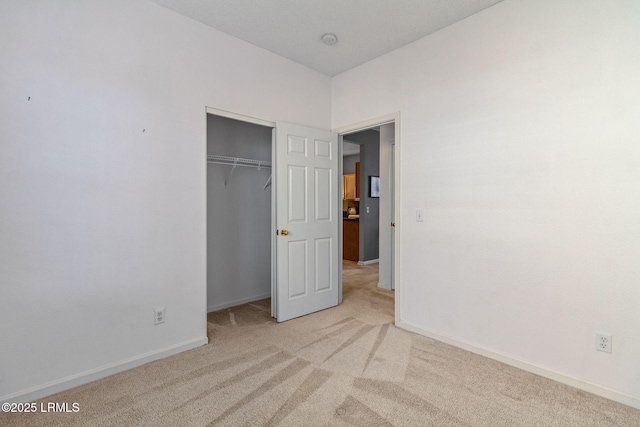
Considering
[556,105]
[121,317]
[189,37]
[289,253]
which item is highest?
[189,37]

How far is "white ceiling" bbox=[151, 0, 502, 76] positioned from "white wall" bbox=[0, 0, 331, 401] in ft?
0.75

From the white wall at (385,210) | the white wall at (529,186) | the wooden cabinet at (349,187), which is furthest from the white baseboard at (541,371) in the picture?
the wooden cabinet at (349,187)

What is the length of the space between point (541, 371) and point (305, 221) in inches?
92.2

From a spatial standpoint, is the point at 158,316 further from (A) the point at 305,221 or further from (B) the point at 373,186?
(B) the point at 373,186

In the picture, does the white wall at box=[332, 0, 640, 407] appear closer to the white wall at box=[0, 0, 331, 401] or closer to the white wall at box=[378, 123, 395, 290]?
the white wall at box=[378, 123, 395, 290]

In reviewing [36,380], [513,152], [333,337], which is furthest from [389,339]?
[36,380]

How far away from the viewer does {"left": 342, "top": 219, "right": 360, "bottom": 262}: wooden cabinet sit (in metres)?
6.69

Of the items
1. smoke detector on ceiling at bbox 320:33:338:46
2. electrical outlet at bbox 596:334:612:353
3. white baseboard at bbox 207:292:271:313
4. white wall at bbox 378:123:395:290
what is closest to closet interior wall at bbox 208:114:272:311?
white baseboard at bbox 207:292:271:313

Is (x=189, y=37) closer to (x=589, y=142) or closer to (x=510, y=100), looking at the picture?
(x=510, y=100)

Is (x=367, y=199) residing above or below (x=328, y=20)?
below

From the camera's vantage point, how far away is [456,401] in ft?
6.41

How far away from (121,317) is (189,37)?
7.47 ft

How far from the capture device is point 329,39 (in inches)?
117

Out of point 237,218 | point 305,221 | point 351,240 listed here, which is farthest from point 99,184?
point 351,240
